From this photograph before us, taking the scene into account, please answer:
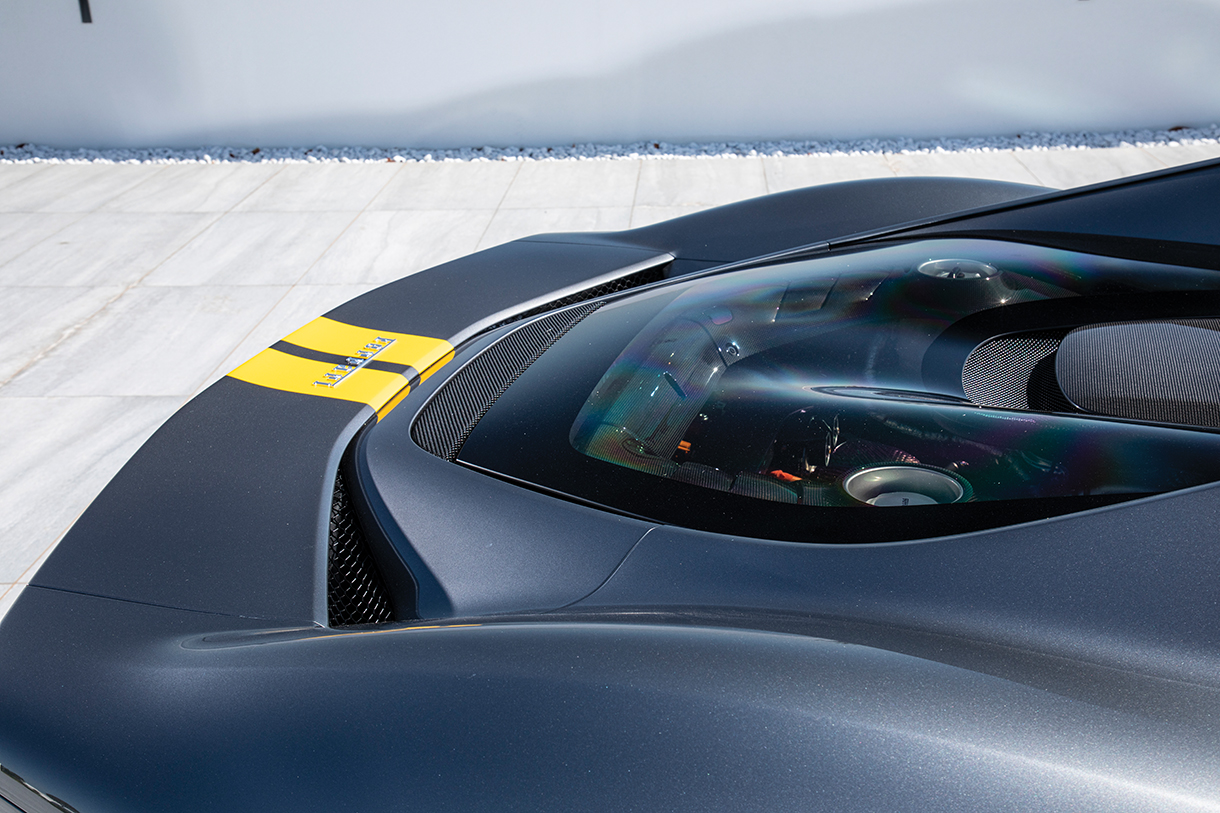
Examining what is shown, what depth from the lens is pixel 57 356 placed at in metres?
3.61

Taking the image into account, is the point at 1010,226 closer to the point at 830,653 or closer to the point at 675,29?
the point at 830,653

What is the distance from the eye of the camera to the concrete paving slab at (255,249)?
4363mm

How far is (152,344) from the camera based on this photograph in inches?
145

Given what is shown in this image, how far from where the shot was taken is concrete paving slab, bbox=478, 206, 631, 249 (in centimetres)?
476

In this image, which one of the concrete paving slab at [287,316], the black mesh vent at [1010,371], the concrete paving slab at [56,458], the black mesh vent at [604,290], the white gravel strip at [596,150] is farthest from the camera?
the white gravel strip at [596,150]

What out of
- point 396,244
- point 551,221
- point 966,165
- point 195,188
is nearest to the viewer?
point 396,244

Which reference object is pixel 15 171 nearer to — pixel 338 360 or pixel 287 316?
pixel 287 316

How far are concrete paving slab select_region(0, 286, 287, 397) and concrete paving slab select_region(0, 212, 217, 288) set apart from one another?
35 cm

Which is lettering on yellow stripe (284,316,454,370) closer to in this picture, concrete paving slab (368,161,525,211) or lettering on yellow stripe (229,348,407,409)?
lettering on yellow stripe (229,348,407,409)

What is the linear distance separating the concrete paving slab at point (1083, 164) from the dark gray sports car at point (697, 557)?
3927 mm

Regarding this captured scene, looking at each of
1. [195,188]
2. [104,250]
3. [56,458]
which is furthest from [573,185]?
[56,458]

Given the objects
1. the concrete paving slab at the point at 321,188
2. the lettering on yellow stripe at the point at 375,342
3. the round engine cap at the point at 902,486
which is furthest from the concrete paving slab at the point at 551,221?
the round engine cap at the point at 902,486

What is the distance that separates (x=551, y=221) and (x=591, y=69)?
6.24ft

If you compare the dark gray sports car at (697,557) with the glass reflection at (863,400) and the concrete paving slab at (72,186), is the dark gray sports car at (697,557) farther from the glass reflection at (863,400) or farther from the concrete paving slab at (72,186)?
the concrete paving slab at (72,186)
